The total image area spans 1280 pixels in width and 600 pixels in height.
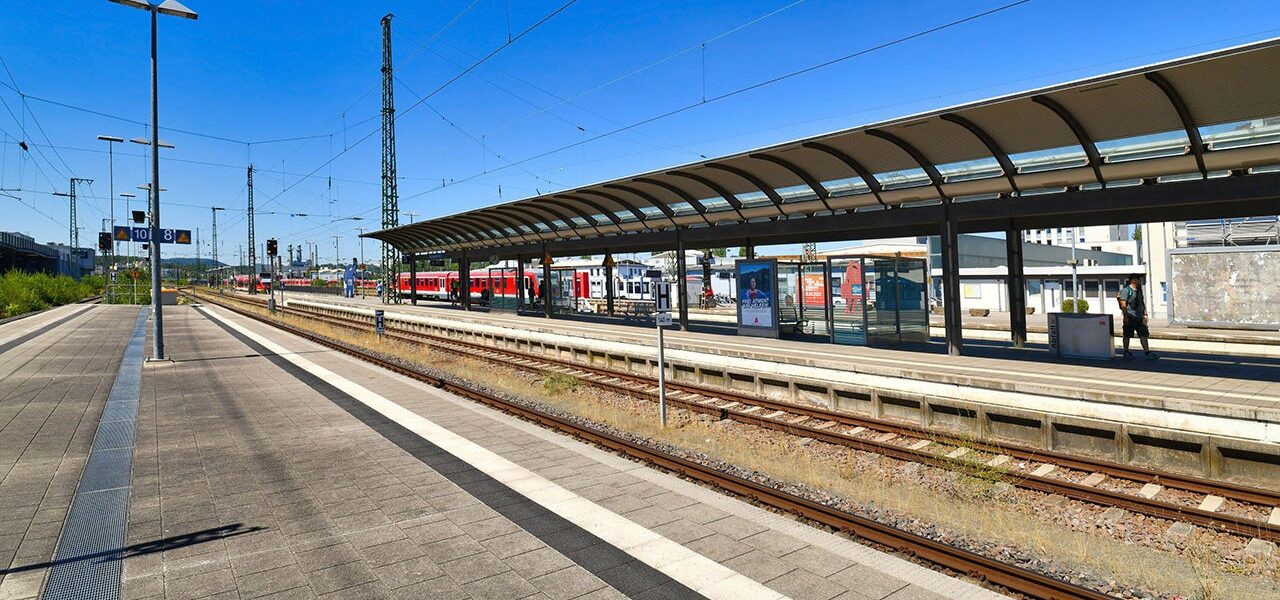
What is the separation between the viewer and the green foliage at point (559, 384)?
14.5 metres

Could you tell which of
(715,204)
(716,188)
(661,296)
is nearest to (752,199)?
(716,188)

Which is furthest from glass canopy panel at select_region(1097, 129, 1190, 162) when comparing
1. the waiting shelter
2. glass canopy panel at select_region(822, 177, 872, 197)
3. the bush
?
the bush

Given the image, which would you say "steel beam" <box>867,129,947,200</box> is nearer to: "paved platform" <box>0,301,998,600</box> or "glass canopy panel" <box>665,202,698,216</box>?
"glass canopy panel" <box>665,202,698,216</box>

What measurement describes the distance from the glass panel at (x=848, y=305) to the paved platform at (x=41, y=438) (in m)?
17.2

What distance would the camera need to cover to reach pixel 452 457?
8.68m

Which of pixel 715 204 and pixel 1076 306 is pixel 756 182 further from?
pixel 1076 306

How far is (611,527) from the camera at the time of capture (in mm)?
6195

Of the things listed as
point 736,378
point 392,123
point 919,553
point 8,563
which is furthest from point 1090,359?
point 392,123

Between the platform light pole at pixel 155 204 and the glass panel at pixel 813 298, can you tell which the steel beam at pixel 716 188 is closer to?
the glass panel at pixel 813 298

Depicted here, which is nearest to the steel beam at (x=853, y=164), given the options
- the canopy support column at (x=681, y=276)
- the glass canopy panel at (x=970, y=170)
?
the glass canopy panel at (x=970, y=170)

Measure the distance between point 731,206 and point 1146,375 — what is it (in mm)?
12351

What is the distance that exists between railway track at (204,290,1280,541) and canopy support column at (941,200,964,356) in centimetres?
682

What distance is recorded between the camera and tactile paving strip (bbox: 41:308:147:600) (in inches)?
197

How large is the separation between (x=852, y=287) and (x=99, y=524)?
59.6 ft
